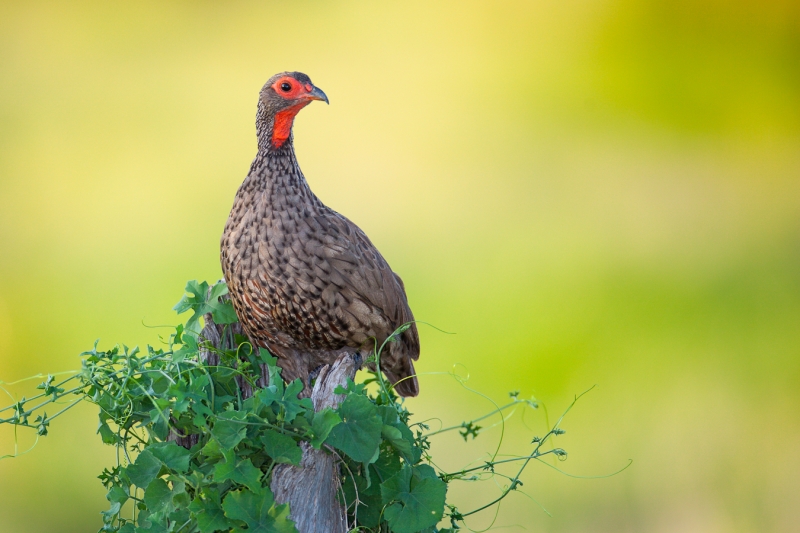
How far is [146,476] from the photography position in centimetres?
165

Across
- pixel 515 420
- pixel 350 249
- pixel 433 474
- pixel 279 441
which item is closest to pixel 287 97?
pixel 350 249

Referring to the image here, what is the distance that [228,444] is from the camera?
153 cm

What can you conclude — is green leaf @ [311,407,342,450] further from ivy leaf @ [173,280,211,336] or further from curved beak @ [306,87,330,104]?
curved beak @ [306,87,330,104]

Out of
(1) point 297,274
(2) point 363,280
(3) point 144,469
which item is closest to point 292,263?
(1) point 297,274

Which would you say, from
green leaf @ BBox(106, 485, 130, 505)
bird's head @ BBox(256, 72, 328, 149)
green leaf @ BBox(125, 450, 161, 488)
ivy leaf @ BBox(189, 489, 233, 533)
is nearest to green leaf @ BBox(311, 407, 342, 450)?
ivy leaf @ BBox(189, 489, 233, 533)

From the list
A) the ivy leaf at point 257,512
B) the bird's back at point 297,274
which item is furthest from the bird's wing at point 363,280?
the ivy leaf at point 257,512

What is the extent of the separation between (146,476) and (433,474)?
620 millimetres

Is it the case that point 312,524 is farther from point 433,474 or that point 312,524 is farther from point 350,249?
point 350,249

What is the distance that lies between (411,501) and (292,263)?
61 cm

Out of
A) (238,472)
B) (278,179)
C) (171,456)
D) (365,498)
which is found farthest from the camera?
(278,179)

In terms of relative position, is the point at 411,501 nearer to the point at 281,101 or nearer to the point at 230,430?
the point at 230,430

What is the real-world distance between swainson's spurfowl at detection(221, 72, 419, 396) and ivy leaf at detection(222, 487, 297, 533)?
1.40ft

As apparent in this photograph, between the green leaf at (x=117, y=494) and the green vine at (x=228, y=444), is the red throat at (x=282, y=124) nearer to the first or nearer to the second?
the green vine at (x=228, y=444)

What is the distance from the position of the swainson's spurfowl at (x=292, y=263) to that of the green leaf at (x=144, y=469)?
1.35 feet
